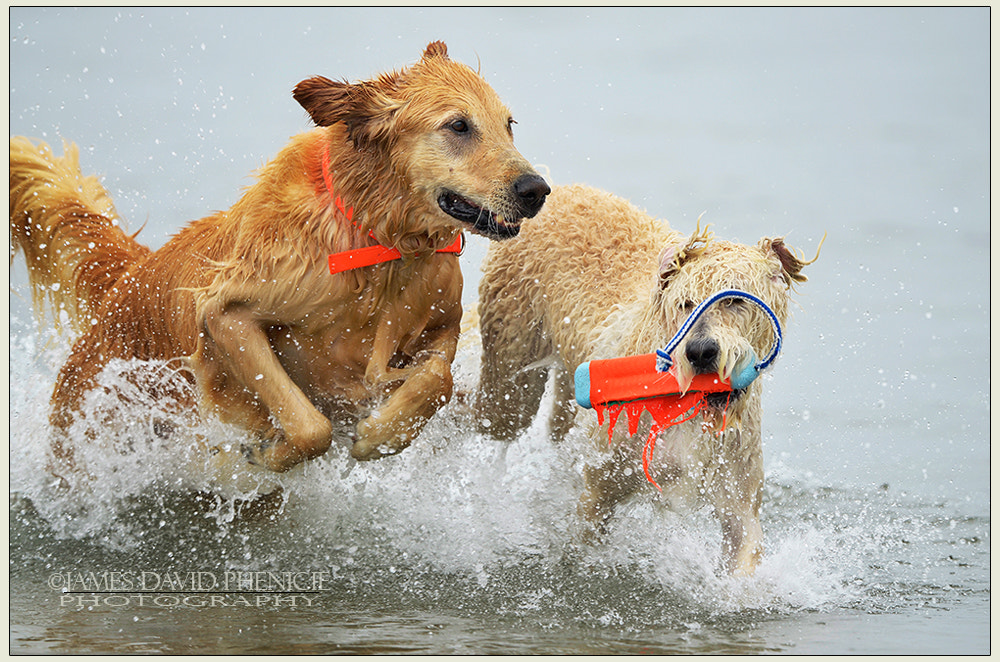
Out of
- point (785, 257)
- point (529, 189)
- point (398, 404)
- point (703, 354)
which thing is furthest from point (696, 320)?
point (398, 404)

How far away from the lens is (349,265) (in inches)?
210

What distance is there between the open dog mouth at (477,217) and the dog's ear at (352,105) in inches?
15.7

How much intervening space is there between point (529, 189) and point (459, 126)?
437 mm

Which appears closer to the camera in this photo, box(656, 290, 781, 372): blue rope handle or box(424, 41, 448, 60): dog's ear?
box(656, 290, 781, 372): blue rope handle

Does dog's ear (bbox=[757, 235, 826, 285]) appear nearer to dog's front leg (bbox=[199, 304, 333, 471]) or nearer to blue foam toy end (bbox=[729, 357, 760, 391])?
blue foam toy end (bbox=[729, 357, 760, 391])

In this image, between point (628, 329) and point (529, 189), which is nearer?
point (529, 189)

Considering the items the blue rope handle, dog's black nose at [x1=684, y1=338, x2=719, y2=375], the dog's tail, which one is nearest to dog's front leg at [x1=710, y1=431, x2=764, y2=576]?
the blue rope handle

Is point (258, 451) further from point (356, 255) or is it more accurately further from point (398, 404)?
point (356, 255)

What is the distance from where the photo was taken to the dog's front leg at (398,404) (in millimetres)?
5512

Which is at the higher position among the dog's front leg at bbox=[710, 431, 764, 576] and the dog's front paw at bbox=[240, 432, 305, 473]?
the dog's front paw at bbox=[240, 432, 305, 473]

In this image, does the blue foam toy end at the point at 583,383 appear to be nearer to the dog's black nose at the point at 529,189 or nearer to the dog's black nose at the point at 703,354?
the dog's black nose at the point at 703,354

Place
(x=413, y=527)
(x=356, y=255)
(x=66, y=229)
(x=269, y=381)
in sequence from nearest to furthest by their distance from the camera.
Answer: (x=356, y=255)
(x=269, y=381)
(x=413, y=527)
(x=66, y=229)

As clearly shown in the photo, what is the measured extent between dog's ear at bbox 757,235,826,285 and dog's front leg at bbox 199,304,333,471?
7.07ft

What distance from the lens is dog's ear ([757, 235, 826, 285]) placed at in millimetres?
5250
